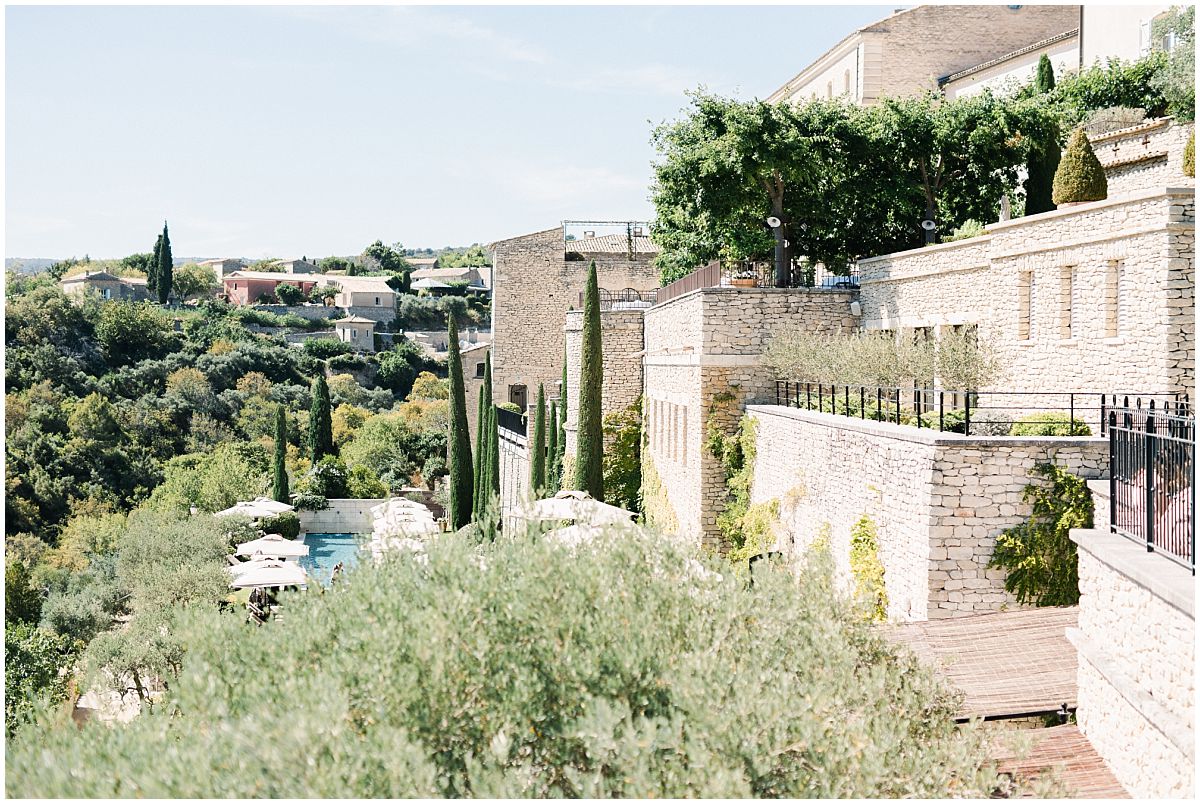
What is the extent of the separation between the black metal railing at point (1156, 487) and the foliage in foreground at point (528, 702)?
1.82 metres

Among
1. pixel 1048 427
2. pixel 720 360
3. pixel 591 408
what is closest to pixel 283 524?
pixel 591 408

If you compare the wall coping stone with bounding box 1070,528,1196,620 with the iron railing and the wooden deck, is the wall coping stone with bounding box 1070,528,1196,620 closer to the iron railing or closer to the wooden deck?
the wooden deck

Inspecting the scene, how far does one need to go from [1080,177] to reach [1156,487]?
8.13 meters

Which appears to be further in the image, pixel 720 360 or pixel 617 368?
pixel 617 368

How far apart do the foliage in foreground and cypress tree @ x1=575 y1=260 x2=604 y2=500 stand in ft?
57.5

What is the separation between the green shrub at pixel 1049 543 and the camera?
424 inches

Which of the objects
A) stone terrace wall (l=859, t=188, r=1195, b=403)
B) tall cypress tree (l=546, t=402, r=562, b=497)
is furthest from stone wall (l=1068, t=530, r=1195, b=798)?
tall cypress tree (l=546, t=402, r=562, b=497)

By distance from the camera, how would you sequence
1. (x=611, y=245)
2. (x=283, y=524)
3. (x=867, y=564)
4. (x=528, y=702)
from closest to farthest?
1. (x=528, y=702)
2. (x=867, y=564)
3. (x=283, y=524)
4. (x=611, y=245)

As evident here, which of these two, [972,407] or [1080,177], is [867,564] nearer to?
[972,407]

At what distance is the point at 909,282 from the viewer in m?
18.5

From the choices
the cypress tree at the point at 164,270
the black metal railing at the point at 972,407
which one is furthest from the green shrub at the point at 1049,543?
the cypress tree at the point at 164,270

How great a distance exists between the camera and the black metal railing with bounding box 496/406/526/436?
36.6 meters

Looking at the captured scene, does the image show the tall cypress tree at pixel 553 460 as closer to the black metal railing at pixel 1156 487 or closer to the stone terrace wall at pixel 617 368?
the stone terrace wall at pixel 617 368

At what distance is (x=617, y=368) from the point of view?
92.5 ft
